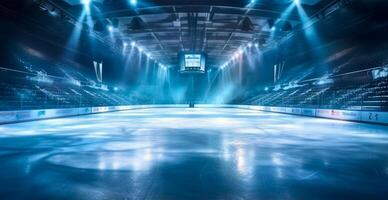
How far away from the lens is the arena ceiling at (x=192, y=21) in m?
13.5

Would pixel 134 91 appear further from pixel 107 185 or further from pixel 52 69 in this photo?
pixel 107 185

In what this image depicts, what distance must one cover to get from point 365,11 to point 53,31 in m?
17.7

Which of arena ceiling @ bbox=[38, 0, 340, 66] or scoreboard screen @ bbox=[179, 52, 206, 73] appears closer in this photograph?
arena ceiling @ bbox=[38, 0, 340, 66]

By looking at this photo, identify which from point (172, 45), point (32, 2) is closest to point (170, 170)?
point (32, 2)

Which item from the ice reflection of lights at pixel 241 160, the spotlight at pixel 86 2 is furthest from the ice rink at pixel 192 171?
the spotlight at pixel 86 2

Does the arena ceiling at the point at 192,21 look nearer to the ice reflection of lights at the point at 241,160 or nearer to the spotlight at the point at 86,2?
the spotlight at the point at 86,2

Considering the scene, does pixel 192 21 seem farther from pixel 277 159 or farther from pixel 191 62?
pixel 277 159

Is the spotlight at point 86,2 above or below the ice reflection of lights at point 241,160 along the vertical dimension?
above

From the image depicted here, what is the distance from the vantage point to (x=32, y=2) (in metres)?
12.7

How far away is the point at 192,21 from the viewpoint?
58.4ft

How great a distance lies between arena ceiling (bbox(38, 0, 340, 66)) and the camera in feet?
44.4

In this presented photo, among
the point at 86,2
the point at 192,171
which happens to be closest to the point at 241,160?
the point at 192,171

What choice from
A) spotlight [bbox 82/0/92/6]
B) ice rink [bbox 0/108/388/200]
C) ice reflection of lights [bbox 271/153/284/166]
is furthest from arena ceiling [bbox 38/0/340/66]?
ice reflection of lights [bbox 271/153/284/166]

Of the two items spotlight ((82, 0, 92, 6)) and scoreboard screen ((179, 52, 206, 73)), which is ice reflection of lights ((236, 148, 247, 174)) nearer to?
spotlight ((82, 0, 92, 6))
